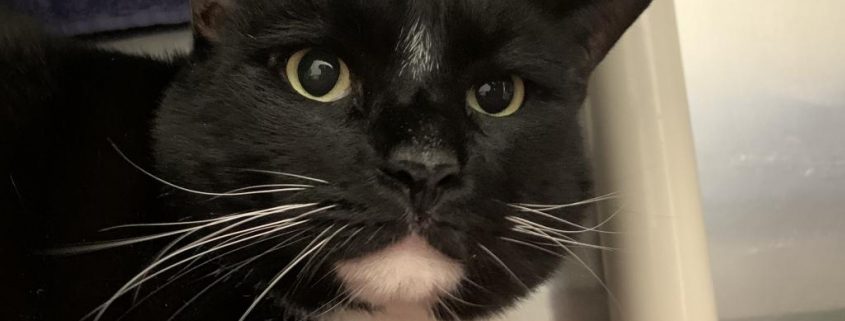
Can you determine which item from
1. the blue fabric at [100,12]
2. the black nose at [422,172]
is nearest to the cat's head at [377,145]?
the black nose at [422,172]

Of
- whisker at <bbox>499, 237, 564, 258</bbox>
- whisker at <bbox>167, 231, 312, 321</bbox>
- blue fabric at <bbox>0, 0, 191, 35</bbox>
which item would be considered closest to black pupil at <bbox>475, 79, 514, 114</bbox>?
whisker at <bbox>499, 237, 564, 258</bbox>

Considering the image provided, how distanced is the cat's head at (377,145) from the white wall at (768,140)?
15.9 inches

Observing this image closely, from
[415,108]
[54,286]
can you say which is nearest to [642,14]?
[415,108]

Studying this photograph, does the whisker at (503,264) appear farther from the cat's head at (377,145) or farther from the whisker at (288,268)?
the whisker at (288,268)

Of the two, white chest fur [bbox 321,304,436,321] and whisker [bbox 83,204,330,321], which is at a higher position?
whisker [bbox 83,204,330,321]

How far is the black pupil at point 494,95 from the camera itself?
892 millimetres

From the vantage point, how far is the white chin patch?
79 centimetres

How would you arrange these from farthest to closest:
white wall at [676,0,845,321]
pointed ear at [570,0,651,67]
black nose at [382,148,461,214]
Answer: white wall at [676,0,845,321] → pointed ear at [570,0,651,67] → black nose at [382,148,461,214]

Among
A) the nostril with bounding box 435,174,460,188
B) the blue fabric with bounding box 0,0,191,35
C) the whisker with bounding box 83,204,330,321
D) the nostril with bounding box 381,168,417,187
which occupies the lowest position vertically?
the whisker with bounding box 83,204,330,321

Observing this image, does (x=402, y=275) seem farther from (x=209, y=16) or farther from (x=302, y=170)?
(x=209, y=16)

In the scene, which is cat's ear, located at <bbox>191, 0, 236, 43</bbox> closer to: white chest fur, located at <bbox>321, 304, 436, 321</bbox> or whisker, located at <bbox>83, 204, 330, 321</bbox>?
whisker, located at <bbox>83, 204, 330, 321</bbox>

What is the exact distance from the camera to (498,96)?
0.90 meters

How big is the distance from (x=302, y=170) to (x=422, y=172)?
0.42 feet

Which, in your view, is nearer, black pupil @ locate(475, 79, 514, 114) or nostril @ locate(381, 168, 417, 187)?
nostril @ locate(381, 168, 417, 187)
